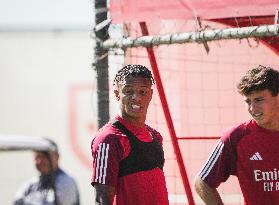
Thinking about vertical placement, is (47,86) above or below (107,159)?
above

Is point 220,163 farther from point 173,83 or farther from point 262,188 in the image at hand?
point 173,83

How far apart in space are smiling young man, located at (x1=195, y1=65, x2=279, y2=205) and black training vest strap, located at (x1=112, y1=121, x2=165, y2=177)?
275 mm

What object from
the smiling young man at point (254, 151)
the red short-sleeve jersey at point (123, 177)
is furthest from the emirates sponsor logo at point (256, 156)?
the red short-sleeve jersey at point (123, 177)

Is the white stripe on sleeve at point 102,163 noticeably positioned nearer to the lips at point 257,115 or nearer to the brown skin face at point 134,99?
the brown skin face at point 134,99

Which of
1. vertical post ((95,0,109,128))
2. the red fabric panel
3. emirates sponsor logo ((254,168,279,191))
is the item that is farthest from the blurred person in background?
emirates sponsor logo ((254,168,279,191))

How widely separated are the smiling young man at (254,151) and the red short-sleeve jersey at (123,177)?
0.82ft

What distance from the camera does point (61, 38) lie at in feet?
44.0

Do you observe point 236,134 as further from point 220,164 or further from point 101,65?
point 101,65

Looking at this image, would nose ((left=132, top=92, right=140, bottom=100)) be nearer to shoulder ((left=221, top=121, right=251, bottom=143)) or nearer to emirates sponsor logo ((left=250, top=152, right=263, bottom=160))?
shoulder ((left=221, top=121, right=251, bottom=143))

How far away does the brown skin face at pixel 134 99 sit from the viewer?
3.71 m

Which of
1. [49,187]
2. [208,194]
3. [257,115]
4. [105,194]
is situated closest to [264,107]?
[257,115]

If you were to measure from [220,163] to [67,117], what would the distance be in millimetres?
10535

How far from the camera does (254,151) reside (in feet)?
12.0

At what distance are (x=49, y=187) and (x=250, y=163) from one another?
2946mm
